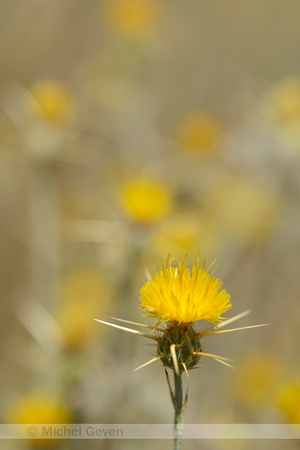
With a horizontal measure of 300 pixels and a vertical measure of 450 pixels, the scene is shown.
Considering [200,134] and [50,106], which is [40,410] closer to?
[50,106]

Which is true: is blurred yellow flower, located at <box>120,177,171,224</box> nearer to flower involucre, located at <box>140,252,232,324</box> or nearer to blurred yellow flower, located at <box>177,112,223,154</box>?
blurred yellow flower, located at <box>177,112,223,154</box>

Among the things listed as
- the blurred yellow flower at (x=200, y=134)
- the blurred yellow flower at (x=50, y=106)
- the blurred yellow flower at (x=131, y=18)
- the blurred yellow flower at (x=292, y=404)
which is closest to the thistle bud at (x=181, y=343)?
the blurred yellow flower at (x=292, y=404)

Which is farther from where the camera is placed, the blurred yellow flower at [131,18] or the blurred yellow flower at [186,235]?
the blurred yellow flower at [131,18]

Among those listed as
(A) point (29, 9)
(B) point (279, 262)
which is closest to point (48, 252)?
(B) point (279, 262)

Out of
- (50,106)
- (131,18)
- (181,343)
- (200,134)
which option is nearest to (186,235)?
(50,106)

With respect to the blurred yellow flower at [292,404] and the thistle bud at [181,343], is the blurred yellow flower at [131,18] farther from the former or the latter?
the thistle bud at [181,343]

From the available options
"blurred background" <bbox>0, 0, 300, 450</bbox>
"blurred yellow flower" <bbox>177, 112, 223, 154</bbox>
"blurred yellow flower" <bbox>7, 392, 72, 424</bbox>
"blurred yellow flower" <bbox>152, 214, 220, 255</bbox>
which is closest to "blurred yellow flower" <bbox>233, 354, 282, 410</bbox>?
"blurred background" <bbox>0, 0, 300, 450</bbox>
